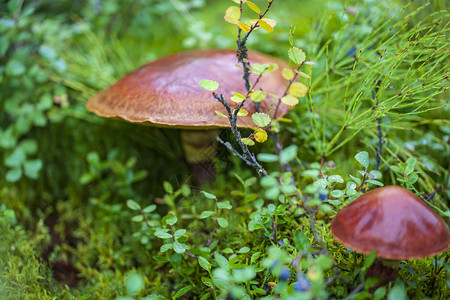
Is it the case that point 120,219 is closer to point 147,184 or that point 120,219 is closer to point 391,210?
point 147,184

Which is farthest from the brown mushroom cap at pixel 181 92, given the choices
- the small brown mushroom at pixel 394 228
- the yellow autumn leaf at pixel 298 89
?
the small brown mushroom at pixel 394 228

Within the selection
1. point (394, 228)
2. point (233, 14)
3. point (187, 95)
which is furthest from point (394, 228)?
point (187, 95)

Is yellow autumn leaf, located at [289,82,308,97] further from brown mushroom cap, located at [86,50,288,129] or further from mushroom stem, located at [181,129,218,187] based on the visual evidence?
mushroom stem, located at [181,129,218,187]

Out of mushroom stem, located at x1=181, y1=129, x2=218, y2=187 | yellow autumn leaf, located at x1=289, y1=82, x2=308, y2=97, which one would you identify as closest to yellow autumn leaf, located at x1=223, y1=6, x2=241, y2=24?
yellow autumn leaf, located at x1=289, y1=82, x2=308, y2=97

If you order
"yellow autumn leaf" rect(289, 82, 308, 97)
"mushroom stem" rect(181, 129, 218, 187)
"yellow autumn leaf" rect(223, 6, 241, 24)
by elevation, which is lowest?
"mushroom stem" rect(181, 129, 218, 187)

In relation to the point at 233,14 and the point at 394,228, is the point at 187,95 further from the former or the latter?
the point at 394,228

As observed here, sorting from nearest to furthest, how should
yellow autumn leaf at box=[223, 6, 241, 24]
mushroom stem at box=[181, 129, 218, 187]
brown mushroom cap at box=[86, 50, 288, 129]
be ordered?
yellow autumn leaf at box=[223, 6, 241, 24]
brown mushroom cap at box=[86, 50, 288, 129]
mushroom stem at box=[181, 129, 218, 187]
